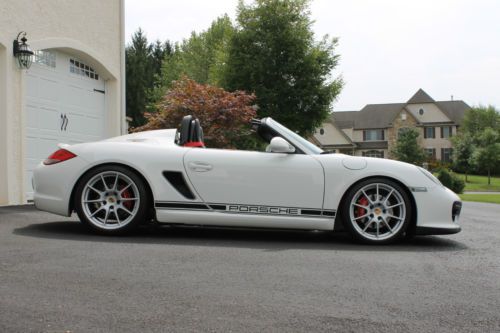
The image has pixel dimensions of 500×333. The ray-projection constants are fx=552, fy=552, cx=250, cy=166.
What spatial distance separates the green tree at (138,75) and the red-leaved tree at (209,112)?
26325 millimetres

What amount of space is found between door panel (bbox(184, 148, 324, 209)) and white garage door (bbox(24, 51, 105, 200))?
5.37m

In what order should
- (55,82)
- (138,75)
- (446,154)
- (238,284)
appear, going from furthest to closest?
1. (446,154)
2. (138,75)
3. (55,82)
4. (238,284)

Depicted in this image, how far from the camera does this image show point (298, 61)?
27.5m

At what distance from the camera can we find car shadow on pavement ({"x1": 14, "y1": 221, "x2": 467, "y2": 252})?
4.77m

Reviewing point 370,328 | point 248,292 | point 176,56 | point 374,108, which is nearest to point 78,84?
point 248,292

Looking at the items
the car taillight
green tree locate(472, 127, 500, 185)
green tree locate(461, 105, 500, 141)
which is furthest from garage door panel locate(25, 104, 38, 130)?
green tree locate(461, 105, 500, 141)

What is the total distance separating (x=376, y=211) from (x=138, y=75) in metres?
41.3

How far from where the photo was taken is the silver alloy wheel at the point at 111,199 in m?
5.03

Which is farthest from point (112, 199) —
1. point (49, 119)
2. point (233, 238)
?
point (49, 119)

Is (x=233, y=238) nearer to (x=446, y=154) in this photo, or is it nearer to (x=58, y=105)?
Result: (x=58, y=105)

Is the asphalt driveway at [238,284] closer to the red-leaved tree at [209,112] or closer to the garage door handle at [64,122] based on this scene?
the garage door handle at [64,122]

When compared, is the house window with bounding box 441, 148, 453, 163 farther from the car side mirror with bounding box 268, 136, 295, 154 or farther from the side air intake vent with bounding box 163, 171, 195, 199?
the side air intake vent with bounding box 163, 171, 195, 199

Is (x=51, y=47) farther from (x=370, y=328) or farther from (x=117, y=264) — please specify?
(x=370, y=328)

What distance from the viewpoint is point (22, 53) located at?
8977 mm
